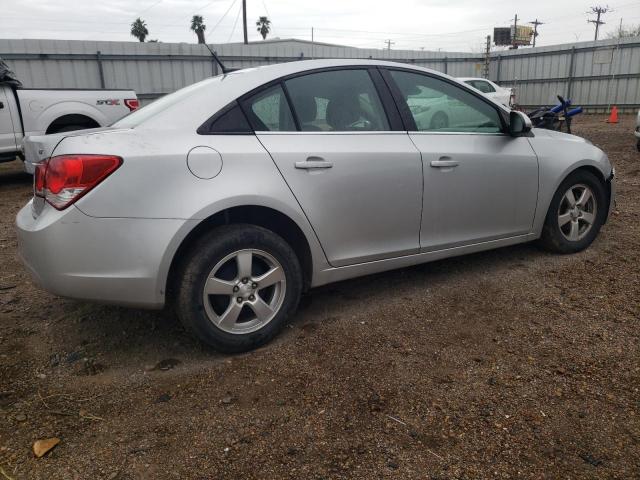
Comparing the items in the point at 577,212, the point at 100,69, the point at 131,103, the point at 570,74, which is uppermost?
the point at 100,69

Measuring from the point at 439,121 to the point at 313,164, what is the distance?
1.17 m

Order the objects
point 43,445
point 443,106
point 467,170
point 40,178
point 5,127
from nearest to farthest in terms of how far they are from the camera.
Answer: point 43,445 → point 40,178 → point 467,170 → point 443,106 → point 5,127

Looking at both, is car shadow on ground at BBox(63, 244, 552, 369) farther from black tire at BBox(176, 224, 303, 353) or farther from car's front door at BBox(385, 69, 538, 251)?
car's front door at BBox(385, 69, 538, 251)

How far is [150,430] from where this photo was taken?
2.30 metres

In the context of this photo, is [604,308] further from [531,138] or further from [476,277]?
[531,138]

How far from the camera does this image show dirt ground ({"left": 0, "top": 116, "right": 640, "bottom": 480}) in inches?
82.1

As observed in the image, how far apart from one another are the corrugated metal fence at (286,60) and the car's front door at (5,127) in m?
7.42

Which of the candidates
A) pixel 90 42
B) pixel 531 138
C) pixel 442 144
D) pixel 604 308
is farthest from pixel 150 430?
pixel 90 42

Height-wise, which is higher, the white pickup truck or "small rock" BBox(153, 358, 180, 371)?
the white pickup truck

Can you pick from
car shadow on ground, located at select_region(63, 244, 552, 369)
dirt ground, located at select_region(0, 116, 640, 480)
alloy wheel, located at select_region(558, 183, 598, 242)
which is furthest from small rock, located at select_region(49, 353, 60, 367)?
alloy wheel, located at select_region(558, 183, 598, 242)

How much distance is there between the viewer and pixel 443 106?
377 centimetres

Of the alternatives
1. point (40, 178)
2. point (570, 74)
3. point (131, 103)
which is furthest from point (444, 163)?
point (570, 74)

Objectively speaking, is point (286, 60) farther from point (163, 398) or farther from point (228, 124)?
point (163, 398)

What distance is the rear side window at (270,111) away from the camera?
2939mm
